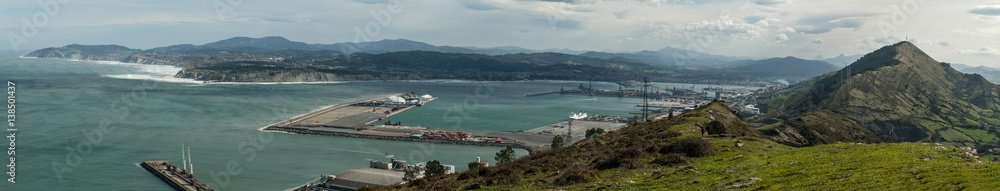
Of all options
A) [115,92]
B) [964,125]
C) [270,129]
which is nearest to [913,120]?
[964,125]

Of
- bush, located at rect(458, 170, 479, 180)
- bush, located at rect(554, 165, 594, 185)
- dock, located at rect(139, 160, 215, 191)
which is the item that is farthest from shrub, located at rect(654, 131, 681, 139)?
dock, located at rect(139, 160, 215, 191)

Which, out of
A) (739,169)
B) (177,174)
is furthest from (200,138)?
(739,169)

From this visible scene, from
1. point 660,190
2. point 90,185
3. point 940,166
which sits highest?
point 940,166

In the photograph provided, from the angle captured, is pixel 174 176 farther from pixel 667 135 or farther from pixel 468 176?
pixel 667 135

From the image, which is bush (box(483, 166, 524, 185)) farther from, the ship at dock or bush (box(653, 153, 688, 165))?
the ship at dock

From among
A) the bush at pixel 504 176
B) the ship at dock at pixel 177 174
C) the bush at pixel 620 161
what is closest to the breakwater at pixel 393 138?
the ship at dock at pixel 177 174

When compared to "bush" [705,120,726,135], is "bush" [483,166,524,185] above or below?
below

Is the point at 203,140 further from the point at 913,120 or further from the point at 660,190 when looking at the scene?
the point at 913,120
